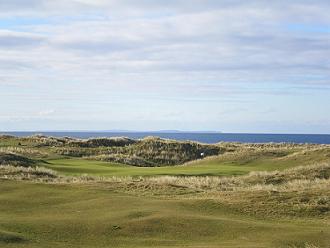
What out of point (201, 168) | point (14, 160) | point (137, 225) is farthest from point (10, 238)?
point (201, 168)

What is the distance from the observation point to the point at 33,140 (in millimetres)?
71812

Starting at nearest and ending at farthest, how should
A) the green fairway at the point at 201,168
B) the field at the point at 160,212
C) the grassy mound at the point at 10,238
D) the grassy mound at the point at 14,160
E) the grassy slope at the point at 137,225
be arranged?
the grassy mound at the point at 10,238 → the grassy slope at the point at 137,225 → the field at the point at 160,212 → the green fairway at the point at 201,168 → the grassy mound at the point at 14,160

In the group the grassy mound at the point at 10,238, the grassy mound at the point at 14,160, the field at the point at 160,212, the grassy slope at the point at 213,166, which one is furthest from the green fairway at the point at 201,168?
the grassy mound at the point at 10,238

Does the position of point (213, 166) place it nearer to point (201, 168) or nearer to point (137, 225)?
point (201, 168)

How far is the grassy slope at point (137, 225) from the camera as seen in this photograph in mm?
19719

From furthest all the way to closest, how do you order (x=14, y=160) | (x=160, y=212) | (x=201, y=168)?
(x=201, y=168)
(x=14, y=160)
(x=160, y=212)

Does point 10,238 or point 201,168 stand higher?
point 201,168

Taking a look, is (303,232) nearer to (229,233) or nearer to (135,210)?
(229,233)

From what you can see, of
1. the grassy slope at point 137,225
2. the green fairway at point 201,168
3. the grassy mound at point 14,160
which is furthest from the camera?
the grassy mound at point 14,160

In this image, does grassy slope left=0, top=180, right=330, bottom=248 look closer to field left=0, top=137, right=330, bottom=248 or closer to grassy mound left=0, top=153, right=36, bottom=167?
→ field left=0, top=137, right=330, bottom=248

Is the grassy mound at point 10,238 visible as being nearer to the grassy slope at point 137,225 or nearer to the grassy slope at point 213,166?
the grassy slope at point 137,225

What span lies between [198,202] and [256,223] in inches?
170

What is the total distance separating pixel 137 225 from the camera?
72.2ft

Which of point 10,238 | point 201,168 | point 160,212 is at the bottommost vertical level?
point 10,238
